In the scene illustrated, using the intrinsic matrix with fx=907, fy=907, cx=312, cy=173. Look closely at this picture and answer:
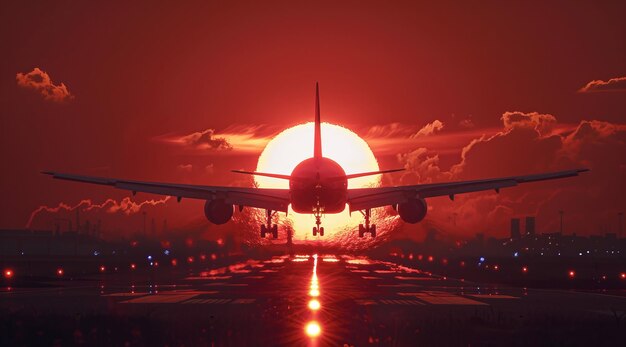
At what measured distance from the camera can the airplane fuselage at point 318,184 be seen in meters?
82.8

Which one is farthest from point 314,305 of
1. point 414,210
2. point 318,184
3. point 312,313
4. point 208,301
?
point 414,210

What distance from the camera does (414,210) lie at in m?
89.8

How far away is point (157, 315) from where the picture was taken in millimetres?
42594

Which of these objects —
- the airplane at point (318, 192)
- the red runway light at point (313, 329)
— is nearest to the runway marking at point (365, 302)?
the red runway light at point (313, 329)

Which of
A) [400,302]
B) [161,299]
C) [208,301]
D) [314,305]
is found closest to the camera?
[314,305]

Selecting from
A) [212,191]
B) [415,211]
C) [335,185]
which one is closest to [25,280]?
[212,191]

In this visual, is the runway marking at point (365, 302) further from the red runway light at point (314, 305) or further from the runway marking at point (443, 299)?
the runway marking at point (443, 299)

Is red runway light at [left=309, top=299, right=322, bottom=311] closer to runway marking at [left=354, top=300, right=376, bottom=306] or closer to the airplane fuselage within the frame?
runway marking at [left=354, top=300, right=376, bottom=306]

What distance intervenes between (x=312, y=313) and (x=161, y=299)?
13553 mm

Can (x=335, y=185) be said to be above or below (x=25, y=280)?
above

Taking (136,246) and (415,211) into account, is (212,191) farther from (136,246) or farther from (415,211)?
(136,246)

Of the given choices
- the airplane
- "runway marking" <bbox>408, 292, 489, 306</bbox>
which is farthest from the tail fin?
"runway marking" <bbox>408, 292, 489, 306</bbox>

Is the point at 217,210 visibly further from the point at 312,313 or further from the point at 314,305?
the point at 312,313

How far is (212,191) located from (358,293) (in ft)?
107
